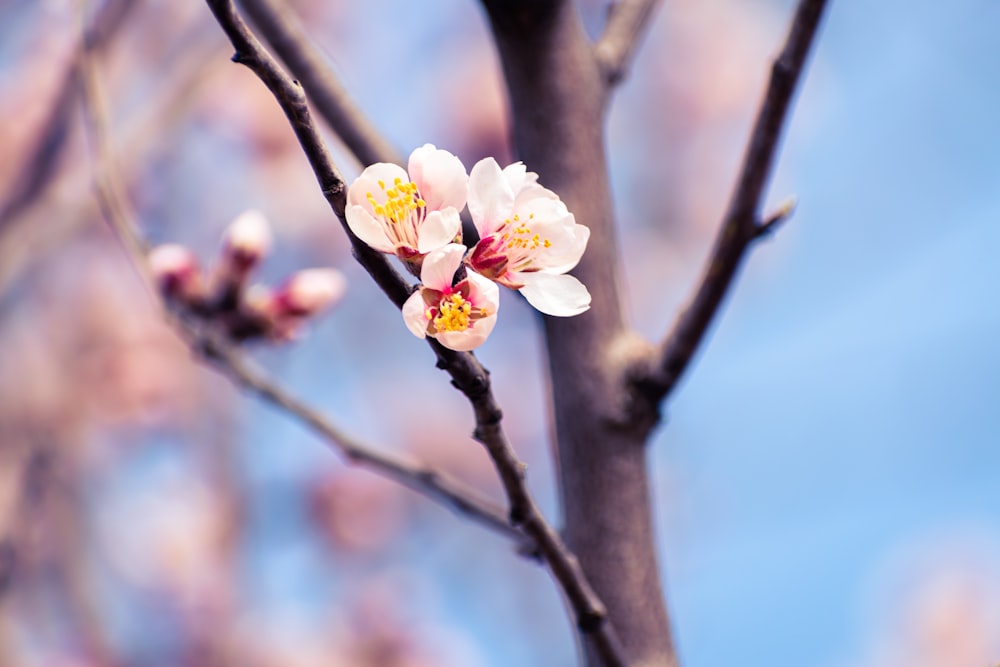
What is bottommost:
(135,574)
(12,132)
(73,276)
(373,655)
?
(373,655)

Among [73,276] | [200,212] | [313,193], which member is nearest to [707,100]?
[313,193]

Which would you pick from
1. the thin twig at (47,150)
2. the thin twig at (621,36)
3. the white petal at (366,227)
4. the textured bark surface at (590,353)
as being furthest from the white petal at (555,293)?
the thin twig at (47,150)

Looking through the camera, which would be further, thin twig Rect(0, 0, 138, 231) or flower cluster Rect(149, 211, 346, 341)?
thin twig Rect(0, 0, 138, 231)

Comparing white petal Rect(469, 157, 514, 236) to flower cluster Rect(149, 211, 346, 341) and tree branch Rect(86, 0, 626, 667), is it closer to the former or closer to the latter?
tree branch Rect(86, 0, 626, 667)

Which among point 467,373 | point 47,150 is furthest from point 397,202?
point 47,150

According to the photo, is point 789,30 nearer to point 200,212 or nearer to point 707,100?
point 200,212

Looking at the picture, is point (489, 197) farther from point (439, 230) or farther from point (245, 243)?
point (245, 243)

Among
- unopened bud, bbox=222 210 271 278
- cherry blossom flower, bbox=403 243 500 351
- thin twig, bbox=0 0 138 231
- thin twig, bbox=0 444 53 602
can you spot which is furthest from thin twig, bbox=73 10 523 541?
thin twig, bbox=0 444 53 602
